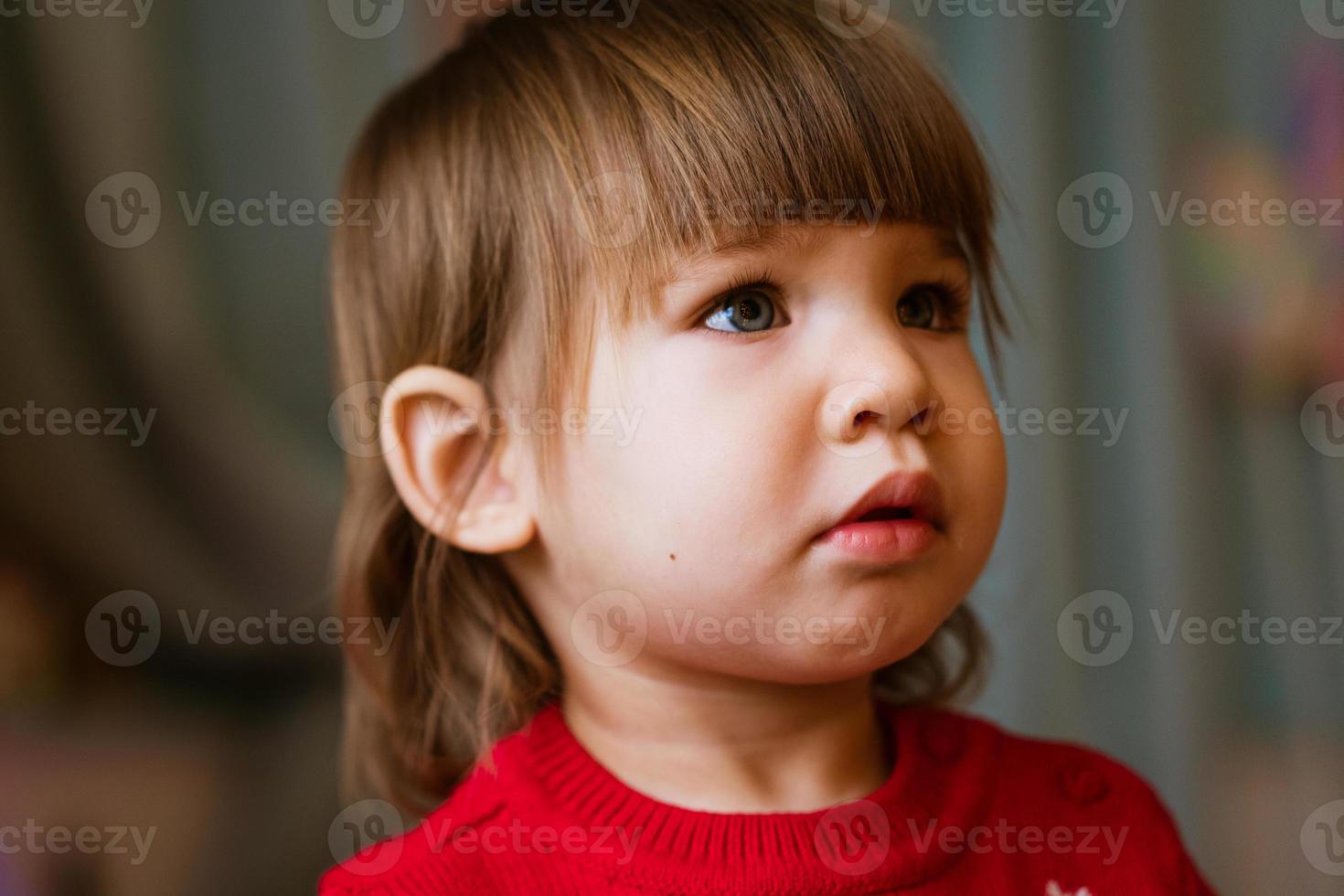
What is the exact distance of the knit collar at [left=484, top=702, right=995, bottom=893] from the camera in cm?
82

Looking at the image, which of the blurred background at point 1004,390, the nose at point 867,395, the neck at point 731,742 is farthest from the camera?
the blurred background at point 1004,390

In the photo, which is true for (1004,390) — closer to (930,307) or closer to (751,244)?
(930,307)

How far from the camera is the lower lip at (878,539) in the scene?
Answer: 76cm

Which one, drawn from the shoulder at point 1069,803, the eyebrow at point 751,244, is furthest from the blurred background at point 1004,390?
the eyebrow at point 751,244

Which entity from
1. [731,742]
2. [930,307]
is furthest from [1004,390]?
[731,742]

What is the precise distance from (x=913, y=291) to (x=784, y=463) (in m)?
0.19

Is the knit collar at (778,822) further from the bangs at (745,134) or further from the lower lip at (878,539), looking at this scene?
the bangs at (745,134)

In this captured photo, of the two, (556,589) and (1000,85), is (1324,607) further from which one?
(556,589)

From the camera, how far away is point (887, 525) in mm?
772

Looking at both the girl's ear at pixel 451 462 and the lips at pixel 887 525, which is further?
the girl's ear at pixel 451 462

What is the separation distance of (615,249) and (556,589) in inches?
9.9

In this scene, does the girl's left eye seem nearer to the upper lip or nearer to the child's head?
the child's head

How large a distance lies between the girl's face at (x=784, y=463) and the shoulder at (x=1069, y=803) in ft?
0.58

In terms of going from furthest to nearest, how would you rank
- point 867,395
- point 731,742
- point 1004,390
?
point 1004,390, point 731,742, point 867,395
